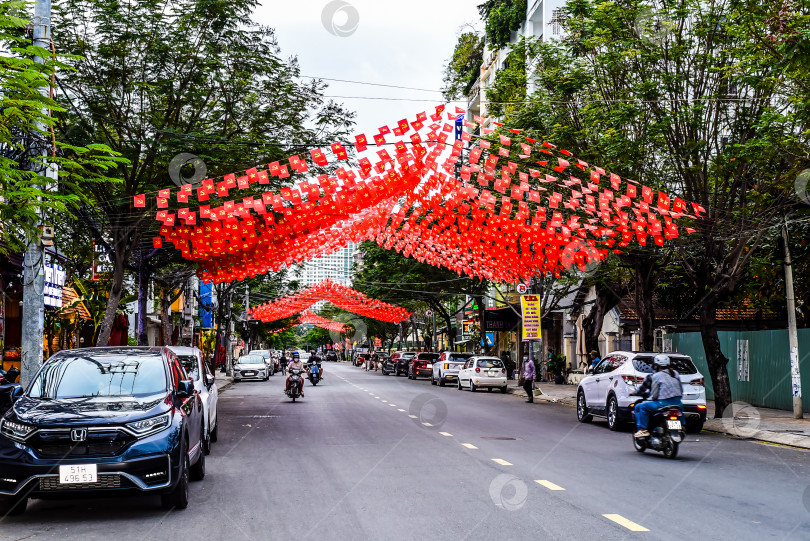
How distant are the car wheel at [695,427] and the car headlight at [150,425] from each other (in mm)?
13177

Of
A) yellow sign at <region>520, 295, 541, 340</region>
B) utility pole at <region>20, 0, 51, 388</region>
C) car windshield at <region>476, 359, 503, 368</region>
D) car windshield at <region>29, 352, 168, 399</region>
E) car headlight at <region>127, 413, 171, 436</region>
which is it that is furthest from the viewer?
A: car windshield at <region>476, 359, 503, 368</region>

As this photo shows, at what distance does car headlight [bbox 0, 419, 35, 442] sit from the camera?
779 cm

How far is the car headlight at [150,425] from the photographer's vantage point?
7.98m

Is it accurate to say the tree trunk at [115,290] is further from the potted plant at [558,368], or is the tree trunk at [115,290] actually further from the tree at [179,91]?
the potted plant at [558,368]

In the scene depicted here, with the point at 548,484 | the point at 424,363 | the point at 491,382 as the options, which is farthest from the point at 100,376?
the point at 424,363

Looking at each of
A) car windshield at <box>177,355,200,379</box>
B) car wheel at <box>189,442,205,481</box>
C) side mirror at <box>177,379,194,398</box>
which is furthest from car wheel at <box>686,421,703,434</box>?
side mirror at <box>177,379,194,398</box>

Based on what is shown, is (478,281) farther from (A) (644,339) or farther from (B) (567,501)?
(B) (567,501)

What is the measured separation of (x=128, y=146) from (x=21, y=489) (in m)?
12.7

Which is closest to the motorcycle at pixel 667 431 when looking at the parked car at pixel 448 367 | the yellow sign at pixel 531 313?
the yellow sign at pixel 531 313

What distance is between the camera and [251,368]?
47250 millimetres

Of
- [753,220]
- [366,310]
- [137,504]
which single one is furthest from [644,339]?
[366,310]

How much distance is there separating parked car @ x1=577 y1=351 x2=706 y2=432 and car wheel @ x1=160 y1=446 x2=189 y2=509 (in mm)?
11105

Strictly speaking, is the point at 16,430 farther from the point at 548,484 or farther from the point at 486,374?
the point at 486,374

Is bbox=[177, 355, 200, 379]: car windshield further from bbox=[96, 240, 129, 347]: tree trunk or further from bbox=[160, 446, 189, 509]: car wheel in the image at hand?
bbox=[96, 240, 129, 347]: tree trunk
